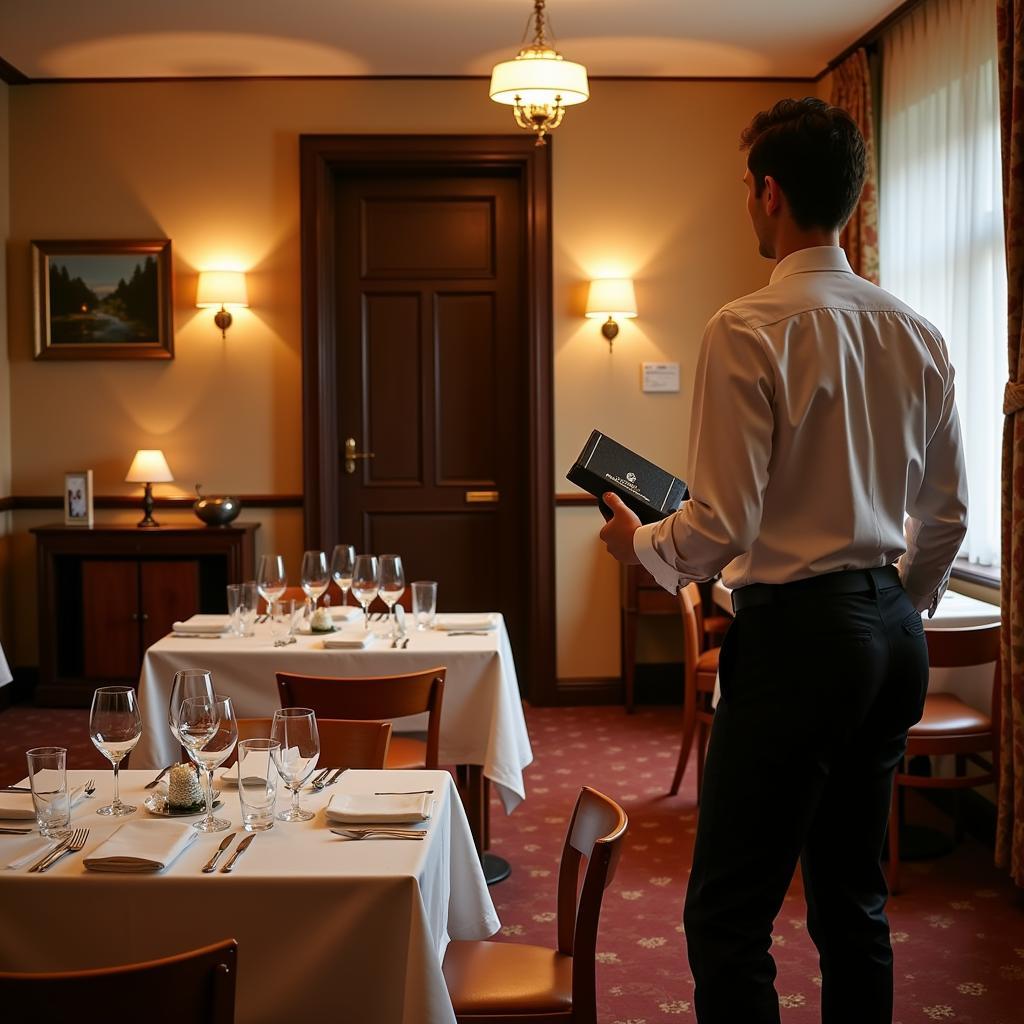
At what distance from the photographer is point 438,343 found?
6.64 m

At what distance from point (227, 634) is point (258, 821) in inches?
80.5

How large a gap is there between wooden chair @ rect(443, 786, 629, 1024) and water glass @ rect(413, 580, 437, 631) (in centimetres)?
187

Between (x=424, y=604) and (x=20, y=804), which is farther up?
(x=424, y=604)

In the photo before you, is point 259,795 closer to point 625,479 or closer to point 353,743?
point 353,743

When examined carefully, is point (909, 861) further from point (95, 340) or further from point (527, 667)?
point (95, 340)

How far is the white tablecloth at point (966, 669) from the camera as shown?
417cm

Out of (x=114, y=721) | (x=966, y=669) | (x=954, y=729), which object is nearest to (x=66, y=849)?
(x=114, y=721)

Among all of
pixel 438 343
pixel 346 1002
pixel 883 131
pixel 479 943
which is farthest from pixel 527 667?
pixel 346 1002

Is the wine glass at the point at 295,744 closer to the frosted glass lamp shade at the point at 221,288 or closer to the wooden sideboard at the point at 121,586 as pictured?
the wooden sideboard at the point at 121,586

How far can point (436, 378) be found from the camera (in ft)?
21.8

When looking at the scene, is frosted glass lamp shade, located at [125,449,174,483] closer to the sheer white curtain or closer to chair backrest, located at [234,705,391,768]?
the sheer white curtain

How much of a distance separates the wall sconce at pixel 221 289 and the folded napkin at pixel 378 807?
4486 millimetres

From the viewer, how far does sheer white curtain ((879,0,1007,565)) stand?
461 centimetres

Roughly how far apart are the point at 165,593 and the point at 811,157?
495cm
